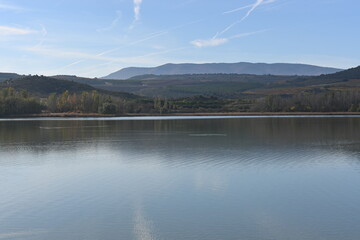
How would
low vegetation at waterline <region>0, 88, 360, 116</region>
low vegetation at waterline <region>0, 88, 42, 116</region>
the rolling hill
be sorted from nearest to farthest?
low vegetation at waterline <region>0, 88, 42, 116</region> → low vegetation at waterline <region>0, 88, 360, 116</region> → the rolling hill

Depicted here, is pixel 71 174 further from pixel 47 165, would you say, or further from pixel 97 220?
pixel 97 220

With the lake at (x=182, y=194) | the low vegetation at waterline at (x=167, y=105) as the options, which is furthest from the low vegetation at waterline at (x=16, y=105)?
the lake at (x=182, y=194)

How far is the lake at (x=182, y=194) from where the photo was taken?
35.9ft

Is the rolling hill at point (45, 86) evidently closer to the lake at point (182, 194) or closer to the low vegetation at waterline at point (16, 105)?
the low vegetation at waterline at point (16, 105)

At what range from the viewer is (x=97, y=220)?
11.8 metres

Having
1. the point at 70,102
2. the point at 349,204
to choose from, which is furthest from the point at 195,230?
the point at 70,102

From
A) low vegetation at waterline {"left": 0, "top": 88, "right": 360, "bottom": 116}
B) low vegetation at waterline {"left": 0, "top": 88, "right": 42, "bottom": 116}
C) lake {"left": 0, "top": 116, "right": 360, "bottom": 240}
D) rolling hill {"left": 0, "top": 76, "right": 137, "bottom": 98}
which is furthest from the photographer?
rolling hill {"left": 0, "top": 76, "right": 137, "bottom": 98}

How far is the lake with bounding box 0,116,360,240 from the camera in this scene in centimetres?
1095

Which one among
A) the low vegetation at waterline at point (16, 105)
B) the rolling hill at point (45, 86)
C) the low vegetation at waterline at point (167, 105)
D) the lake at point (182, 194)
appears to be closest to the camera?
the lake at point (182, 194)

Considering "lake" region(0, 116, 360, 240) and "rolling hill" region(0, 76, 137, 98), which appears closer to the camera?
"lake" region(0, 116, 360, 240)

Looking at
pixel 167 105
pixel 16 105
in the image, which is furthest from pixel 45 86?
pixel 16 105

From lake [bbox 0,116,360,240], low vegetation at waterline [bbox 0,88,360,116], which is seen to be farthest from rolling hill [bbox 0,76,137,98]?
lake [bbox 0,116,360,240]

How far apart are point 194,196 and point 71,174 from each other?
21.9 feet

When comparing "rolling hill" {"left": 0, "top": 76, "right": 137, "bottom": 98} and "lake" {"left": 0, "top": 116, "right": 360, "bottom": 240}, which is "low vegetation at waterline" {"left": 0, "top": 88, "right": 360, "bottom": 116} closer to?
"rolling hill" {"left": 0, "top": 76, "right": 137, "bottom": 98}
